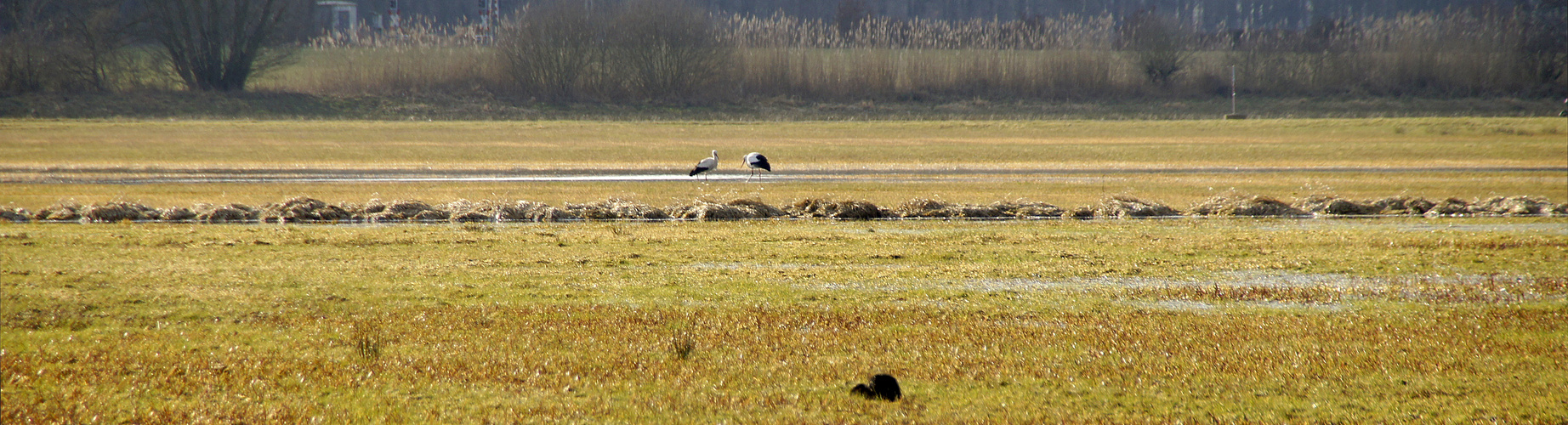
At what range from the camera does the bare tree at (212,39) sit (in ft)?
179

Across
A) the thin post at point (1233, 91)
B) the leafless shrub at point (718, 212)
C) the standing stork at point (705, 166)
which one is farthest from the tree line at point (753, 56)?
the leafless shrub at point (718, 212)

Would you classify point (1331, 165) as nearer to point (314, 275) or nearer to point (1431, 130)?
point (1431, 130)

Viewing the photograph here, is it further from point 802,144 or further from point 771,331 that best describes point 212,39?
point 771,331

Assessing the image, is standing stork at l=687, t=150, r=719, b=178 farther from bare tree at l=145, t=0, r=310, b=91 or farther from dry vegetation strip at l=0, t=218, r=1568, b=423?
bare tree at l=145, t=0, r=310, b=91

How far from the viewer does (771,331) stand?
925cm

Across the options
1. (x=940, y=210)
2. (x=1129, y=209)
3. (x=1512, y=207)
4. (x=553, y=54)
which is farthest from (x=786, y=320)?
(x=553, y=54)

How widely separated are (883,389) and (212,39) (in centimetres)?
5651

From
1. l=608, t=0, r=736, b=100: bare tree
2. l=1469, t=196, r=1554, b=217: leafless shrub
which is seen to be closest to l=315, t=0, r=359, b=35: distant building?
l=608, t=0, r=736, b=100: bare tree

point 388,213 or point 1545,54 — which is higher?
point 1545,54

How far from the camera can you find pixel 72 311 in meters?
9.63

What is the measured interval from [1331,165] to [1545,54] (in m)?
39.2

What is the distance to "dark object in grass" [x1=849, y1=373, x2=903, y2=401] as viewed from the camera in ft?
23.1

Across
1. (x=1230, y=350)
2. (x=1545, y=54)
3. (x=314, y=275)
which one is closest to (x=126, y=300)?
(x=314, y=275)

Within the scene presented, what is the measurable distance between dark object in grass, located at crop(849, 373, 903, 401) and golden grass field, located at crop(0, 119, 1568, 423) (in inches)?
7.7
